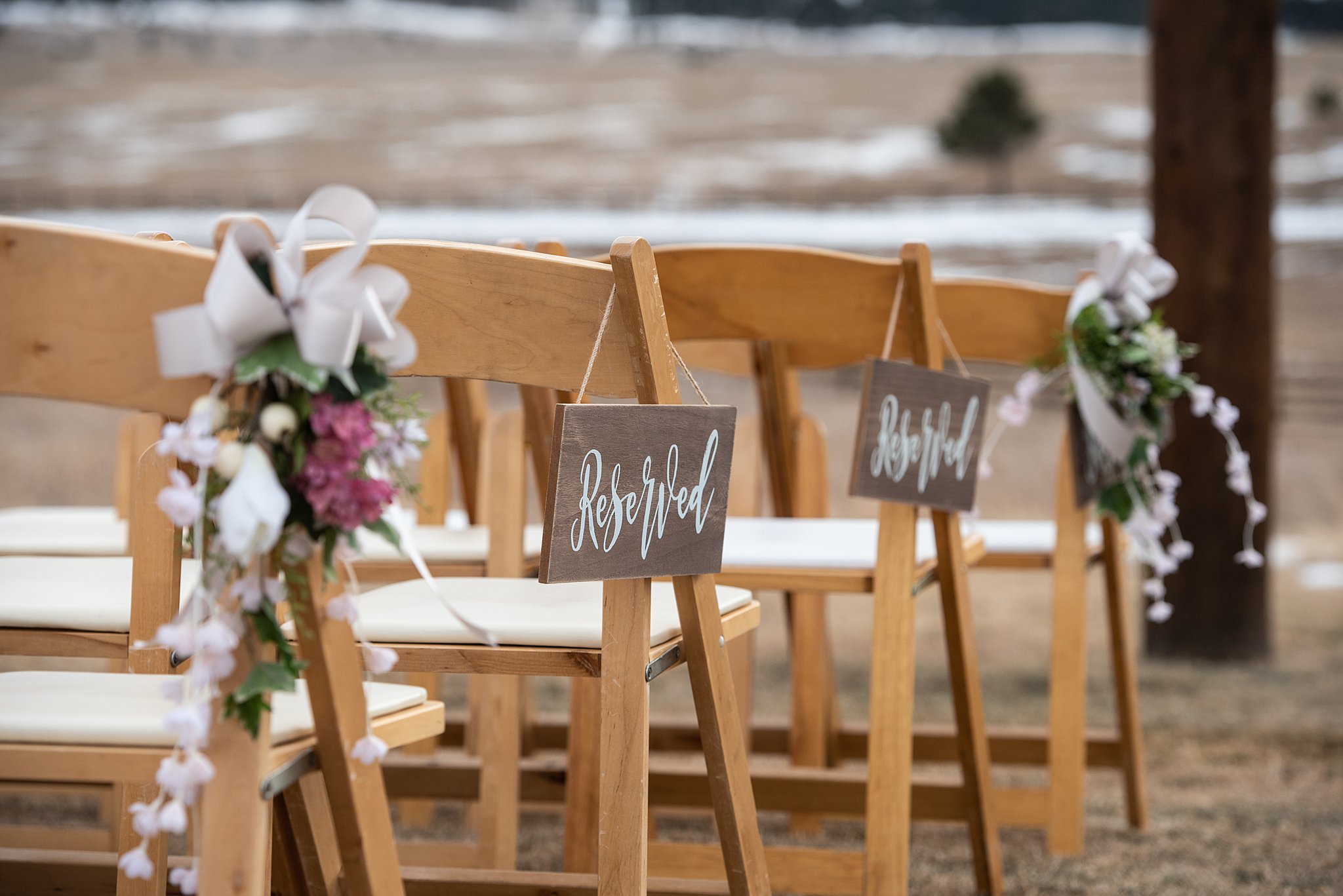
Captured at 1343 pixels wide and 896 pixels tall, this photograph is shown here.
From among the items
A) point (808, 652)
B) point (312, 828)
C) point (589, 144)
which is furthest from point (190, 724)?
point (589, 144)

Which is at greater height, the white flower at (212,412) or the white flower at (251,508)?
the white flower at (212,412)

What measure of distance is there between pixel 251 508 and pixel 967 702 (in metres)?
1.11

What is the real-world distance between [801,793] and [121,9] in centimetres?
638

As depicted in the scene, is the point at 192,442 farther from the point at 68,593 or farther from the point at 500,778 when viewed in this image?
the point at 500,778

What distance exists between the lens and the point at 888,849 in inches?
58.4

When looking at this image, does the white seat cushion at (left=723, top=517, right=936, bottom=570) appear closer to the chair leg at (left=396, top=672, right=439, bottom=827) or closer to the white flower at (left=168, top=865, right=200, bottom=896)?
the chair leg at (left=396, top=672, right=439, bottom=827)

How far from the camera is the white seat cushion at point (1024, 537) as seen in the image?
1965 mm

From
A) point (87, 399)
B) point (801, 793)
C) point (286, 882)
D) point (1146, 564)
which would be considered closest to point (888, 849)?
point (801, 793)

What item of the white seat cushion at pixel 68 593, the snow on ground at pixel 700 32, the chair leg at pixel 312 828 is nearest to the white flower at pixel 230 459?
the chair leg at pixel 312 828

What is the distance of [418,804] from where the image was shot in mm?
2150

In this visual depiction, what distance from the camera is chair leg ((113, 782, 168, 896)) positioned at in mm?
1194

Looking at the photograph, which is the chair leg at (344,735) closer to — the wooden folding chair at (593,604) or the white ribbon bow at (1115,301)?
the wooden folding chair at (593,604)

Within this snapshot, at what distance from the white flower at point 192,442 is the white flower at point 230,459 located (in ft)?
0.05

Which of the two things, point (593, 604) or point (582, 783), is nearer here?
point (593, 604)
